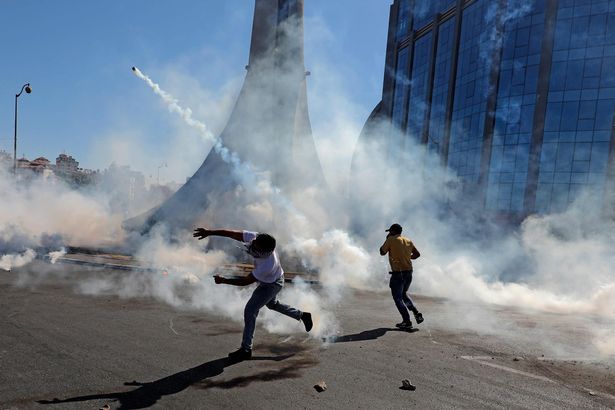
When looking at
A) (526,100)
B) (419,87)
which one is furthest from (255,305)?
(419,87)

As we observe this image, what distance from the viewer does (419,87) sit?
32219mm

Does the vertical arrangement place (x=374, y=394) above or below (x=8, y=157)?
below

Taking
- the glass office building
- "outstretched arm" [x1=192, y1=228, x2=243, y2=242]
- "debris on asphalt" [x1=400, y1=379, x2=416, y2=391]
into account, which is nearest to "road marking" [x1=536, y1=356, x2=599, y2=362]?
"debris on asphalt" [x1=400, y1=379, x2=416, y2=391]

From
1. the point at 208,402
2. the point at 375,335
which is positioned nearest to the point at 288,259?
the point at 375,335

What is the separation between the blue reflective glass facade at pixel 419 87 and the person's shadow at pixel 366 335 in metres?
26.5

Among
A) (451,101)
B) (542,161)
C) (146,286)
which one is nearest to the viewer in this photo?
(146,286)

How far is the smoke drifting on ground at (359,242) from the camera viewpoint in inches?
346

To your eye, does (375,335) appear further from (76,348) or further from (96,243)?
(96,243)

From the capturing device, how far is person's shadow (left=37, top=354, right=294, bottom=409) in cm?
345

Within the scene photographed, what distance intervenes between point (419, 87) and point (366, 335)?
96.6 feet

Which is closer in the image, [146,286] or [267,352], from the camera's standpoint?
[267,352]

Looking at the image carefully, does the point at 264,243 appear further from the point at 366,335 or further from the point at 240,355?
the point at 366,335

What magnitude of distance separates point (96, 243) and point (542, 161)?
23.0 metres

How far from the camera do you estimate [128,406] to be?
339 cm
